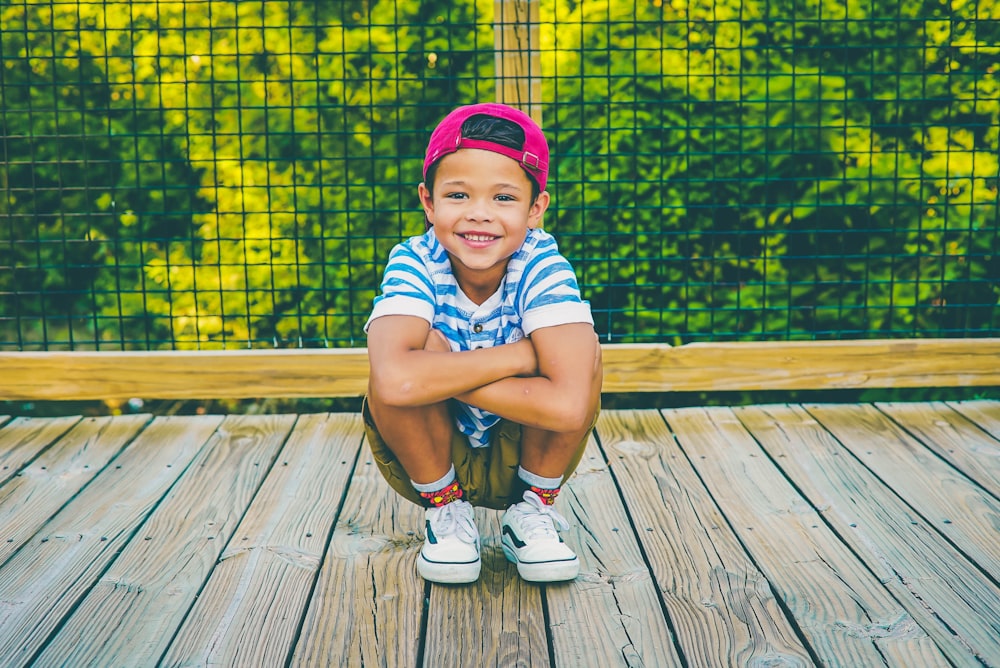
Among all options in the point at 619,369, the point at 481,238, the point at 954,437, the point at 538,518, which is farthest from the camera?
the point at 619,369

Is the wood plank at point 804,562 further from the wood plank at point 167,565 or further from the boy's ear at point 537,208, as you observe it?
the wood plank at point 167,565

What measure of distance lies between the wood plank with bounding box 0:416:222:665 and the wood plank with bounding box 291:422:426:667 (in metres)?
0.42

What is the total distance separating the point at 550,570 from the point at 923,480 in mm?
1037

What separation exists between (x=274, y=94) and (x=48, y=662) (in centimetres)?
213

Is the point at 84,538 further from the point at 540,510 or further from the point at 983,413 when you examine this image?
the point at 983,413

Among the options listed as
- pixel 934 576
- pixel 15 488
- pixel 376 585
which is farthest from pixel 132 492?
pixel 934 576

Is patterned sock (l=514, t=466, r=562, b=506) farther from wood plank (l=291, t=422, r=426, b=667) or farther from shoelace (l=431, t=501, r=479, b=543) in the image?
wood plank (l=291, t=422, r=426, b=667)

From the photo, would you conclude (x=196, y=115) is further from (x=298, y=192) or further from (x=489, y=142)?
(x=489, y=142)

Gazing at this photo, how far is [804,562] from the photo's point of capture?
6.50ft

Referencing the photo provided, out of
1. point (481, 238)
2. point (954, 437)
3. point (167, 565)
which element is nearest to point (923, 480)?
point (954, 437)

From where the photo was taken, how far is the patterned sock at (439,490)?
1979 mm

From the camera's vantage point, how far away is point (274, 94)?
132 inches

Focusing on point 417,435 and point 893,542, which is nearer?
point 417,435

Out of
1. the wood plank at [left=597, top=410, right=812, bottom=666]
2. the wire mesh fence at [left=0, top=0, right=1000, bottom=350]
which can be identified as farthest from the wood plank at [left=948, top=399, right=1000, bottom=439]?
the wood plank at [left=597, top=410, right=812, bottom=666]
